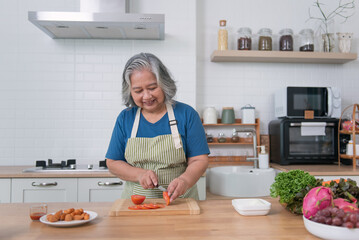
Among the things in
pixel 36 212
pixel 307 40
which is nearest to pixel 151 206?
pixel 36 212

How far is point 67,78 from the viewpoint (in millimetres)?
3408

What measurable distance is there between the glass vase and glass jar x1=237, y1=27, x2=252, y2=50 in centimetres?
78

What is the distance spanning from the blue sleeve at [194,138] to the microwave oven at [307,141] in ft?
5.14

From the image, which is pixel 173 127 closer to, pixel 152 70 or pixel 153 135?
pixel 153 135

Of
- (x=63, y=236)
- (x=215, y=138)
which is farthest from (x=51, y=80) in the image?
(x=63, y=236)

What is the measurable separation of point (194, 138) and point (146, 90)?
0.38 meters

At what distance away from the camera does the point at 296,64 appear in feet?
12.3

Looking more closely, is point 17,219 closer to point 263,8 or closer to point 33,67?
point 33,67

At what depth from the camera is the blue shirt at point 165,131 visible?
192 centimetres

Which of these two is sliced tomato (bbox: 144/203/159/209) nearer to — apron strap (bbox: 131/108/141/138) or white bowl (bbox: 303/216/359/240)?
apron strap (bbox: 131/108/141/138)

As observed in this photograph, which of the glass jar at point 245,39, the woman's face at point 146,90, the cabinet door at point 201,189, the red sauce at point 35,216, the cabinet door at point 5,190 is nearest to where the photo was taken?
the red sauce at point 35,216

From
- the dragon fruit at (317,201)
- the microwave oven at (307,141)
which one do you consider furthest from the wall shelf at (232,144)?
the dragon fruit at (317,201)

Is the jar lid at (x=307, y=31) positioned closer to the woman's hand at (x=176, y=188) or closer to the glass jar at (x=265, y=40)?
the glass jar at (x=265, y=40)

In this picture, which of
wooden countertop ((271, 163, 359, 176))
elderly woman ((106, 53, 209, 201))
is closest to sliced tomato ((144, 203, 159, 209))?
elderly woman ((106, 53, 209, 201))
